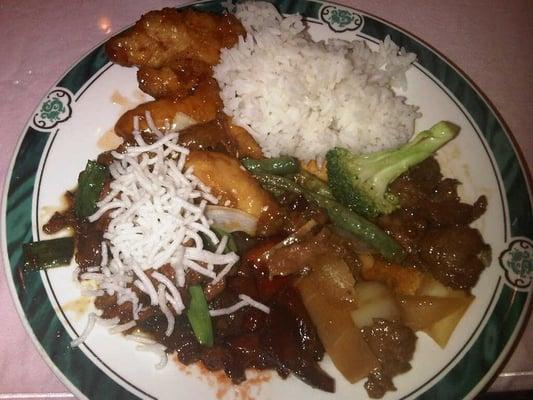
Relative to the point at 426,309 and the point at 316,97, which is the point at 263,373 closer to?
the point at 426,309

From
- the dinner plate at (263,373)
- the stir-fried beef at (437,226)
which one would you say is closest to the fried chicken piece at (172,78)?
the dinner plate at (263,373)

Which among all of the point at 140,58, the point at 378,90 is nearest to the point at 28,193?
the point at 140,58

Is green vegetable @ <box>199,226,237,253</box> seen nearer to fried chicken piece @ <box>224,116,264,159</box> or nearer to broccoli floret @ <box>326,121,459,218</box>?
fried chicken piece @ <box>224,116,264,159</box>

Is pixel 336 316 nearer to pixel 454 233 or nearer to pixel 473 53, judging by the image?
pixel 454 233

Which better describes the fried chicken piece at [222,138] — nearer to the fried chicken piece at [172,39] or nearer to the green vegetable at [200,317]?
the fried chicken piece at [172,39]

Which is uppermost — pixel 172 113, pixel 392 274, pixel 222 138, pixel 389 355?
pixel 172 113

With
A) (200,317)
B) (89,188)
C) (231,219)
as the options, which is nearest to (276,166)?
(231,219)

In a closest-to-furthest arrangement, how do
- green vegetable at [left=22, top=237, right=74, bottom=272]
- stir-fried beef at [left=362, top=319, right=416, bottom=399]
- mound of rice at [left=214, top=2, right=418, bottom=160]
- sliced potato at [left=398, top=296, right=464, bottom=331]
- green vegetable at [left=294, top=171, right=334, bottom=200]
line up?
1. stir-fried beef at [left=362, top=319, right=416, bottom=399]
2. sliced potato at [left=398, top=296, right=464, bottom=331]
3. green vegetable at [left=22, top=237, right=74, bottom=272]
4. green vegetable at [left=294, top=171, right=334, bottom=200]
5. mound of rice at [left=214, top=2, right=418, bottom=160]

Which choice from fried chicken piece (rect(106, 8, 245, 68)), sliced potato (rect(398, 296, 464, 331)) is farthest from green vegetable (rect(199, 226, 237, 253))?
fried chicken piece (rect(106, 8, 245, 68))
